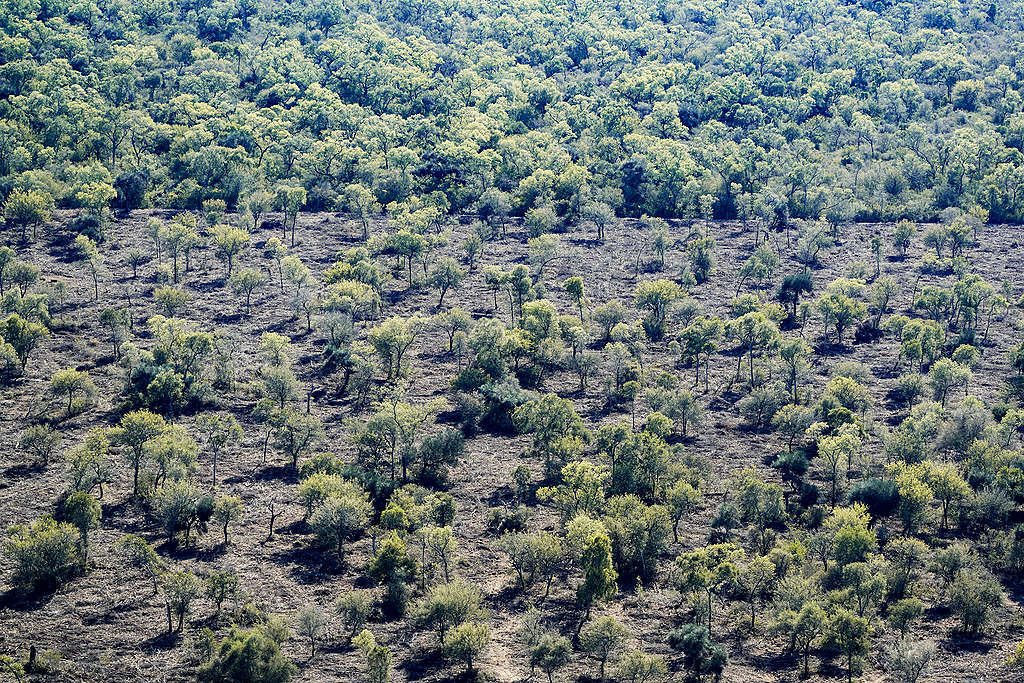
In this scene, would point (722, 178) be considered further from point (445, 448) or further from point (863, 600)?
point (863, 600)

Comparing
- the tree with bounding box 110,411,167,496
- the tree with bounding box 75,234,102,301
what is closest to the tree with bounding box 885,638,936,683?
the tree with bounding box 110,411,167,496

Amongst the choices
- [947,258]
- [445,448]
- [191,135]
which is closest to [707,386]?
[445,448]

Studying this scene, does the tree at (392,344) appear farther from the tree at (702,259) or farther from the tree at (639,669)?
the tree at (639,669)

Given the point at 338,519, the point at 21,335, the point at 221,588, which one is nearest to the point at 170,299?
the point at 21,335

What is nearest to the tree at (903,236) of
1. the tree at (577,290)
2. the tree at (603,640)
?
the tree at (577,290)

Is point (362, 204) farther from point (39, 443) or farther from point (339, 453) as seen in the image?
point (39, 443)

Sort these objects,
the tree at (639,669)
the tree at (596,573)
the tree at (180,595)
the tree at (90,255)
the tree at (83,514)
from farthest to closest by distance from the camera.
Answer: the tree at (90,255)
the tree at (83,514)
the tree at (596,573)
the tree at (180,595)
the tree at (639,669)
